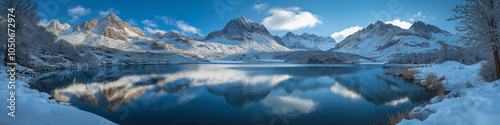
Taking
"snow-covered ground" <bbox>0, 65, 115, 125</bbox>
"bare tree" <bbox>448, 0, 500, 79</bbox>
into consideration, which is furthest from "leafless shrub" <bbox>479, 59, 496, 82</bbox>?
"snow-covered ground" <bbox>0, 65, 115, 125</bbox>

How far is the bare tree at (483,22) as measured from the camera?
1081cm

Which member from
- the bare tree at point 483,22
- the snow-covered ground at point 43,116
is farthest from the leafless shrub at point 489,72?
the snow-covered ground at point 43,116

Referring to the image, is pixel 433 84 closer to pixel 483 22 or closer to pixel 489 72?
pixel 489 72

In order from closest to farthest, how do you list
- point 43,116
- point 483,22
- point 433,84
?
point 43,116 < point 483,22 < point 433,84

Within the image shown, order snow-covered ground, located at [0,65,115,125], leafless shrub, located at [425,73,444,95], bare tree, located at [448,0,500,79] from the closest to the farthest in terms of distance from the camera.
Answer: snow-covered ground, located at [0,65,115,125]
bare tree, located at [448,0,500,79]
leafless shrub, located at [425,73,444,95]

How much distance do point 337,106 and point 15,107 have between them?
13.0 metres

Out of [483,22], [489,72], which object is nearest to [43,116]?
[483,22]

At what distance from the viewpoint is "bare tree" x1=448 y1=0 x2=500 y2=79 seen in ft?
35.5

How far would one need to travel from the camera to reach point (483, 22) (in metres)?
11.2

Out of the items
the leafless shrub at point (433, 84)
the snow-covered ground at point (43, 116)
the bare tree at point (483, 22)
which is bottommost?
the leafless shrub at point (433, 84)

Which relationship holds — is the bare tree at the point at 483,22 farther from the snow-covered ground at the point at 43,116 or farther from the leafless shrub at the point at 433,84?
the snow-covered ground at the point at 43,116

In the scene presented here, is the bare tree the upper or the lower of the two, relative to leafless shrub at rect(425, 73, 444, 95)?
upper

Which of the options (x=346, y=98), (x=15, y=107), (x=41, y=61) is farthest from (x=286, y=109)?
(x=41, y=61)

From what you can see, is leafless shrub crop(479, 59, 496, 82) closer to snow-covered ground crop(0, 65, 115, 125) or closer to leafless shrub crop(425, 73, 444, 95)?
leafless shrub crop(425, 73, 444, 95)
